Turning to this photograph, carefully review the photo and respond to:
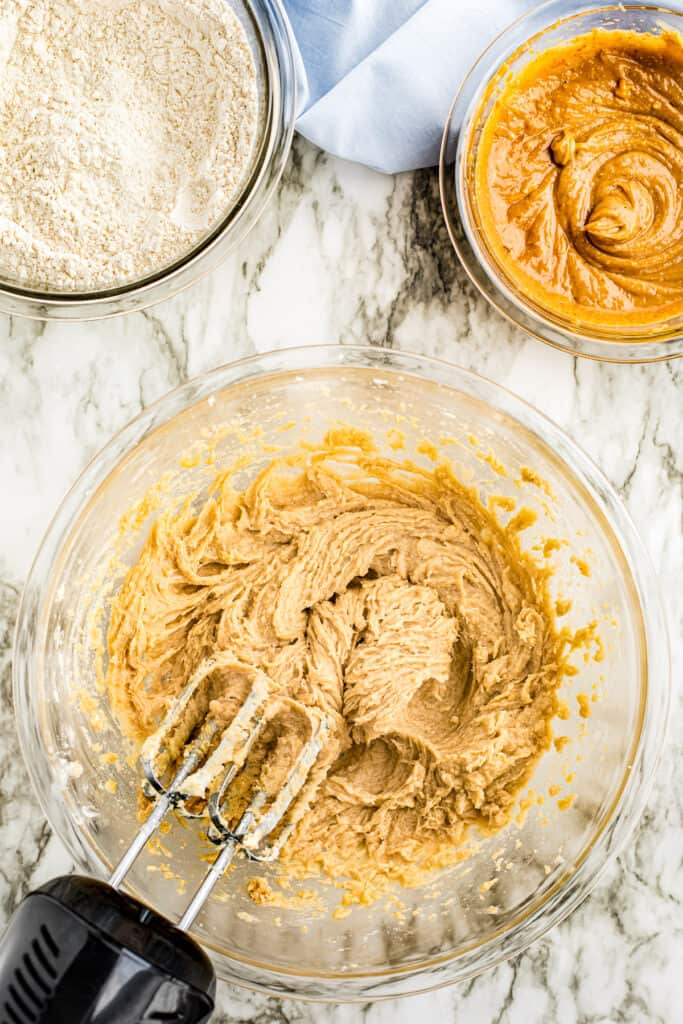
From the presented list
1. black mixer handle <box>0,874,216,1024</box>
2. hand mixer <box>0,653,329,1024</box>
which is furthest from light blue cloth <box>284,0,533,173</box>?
black mixer handle <box>0,874,216,1024</box>

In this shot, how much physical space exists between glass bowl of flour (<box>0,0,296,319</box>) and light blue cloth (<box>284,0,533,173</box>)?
60 mm

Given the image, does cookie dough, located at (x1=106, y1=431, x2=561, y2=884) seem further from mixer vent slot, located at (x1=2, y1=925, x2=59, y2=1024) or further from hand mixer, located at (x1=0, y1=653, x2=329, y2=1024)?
mixer vent slot, located at (x1=2, y1=925, x2=59, y2=1024)

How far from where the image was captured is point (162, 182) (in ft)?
4.67

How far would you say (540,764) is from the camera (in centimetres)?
142

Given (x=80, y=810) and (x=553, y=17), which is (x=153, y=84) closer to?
(x=553, y=17)

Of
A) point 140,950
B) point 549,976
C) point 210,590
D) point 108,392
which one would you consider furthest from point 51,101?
point 549,976

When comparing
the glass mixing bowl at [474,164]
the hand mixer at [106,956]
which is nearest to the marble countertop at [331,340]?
the glass mixing bowl at [474,164]

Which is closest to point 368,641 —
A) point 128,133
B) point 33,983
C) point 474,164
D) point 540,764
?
point 540,764

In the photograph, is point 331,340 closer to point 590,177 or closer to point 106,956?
point 590,177

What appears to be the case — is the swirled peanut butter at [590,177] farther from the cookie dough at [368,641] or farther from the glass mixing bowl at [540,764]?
the cookie dough at [368,641]

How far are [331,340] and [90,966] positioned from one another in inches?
39.7

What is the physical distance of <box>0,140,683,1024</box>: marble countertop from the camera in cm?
153

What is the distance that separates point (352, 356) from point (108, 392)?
46 cm

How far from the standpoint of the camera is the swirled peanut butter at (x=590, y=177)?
1.43 metres
